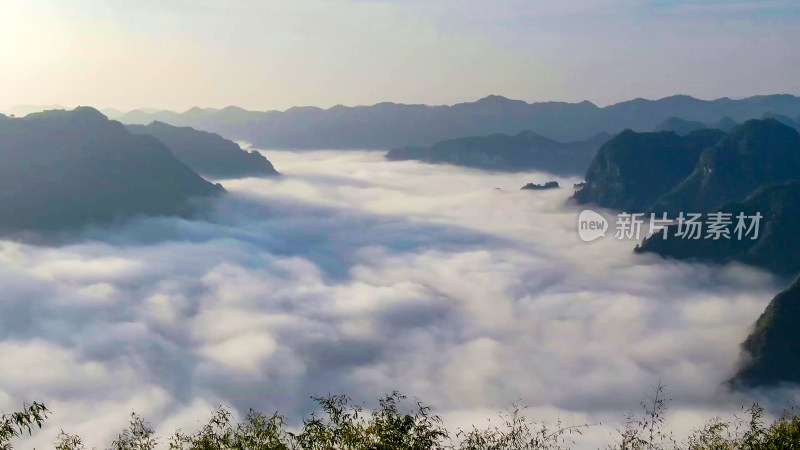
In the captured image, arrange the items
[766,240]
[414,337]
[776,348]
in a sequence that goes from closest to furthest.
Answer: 1. [776,348]
2. [414,337]
3. [766,240]

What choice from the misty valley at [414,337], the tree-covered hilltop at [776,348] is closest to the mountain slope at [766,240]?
the misty valley at [414,337]

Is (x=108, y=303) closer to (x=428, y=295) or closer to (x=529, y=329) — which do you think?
(x=428, y=295)

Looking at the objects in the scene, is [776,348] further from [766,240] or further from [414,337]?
[414,337]

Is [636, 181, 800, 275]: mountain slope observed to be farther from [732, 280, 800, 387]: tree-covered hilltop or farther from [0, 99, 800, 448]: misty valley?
[732, 280, 800, 387]: tree-covered hilltop

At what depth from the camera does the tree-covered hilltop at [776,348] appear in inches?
4555

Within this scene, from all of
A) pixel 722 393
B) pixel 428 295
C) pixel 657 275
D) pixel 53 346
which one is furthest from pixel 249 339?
pixel 657 275

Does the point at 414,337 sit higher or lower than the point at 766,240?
lower

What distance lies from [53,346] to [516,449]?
140097 millimetres

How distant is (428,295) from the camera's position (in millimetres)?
181375

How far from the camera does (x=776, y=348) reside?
11800cm

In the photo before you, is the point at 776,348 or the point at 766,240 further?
the point at 766,240

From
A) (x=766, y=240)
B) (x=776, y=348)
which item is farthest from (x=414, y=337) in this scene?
(x=766, y=240)

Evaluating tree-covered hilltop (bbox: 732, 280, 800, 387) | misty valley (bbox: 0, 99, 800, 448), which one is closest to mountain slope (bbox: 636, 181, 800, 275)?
misty valley (bbox: 0, 99, 800, 448)

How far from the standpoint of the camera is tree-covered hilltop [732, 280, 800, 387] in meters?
116
